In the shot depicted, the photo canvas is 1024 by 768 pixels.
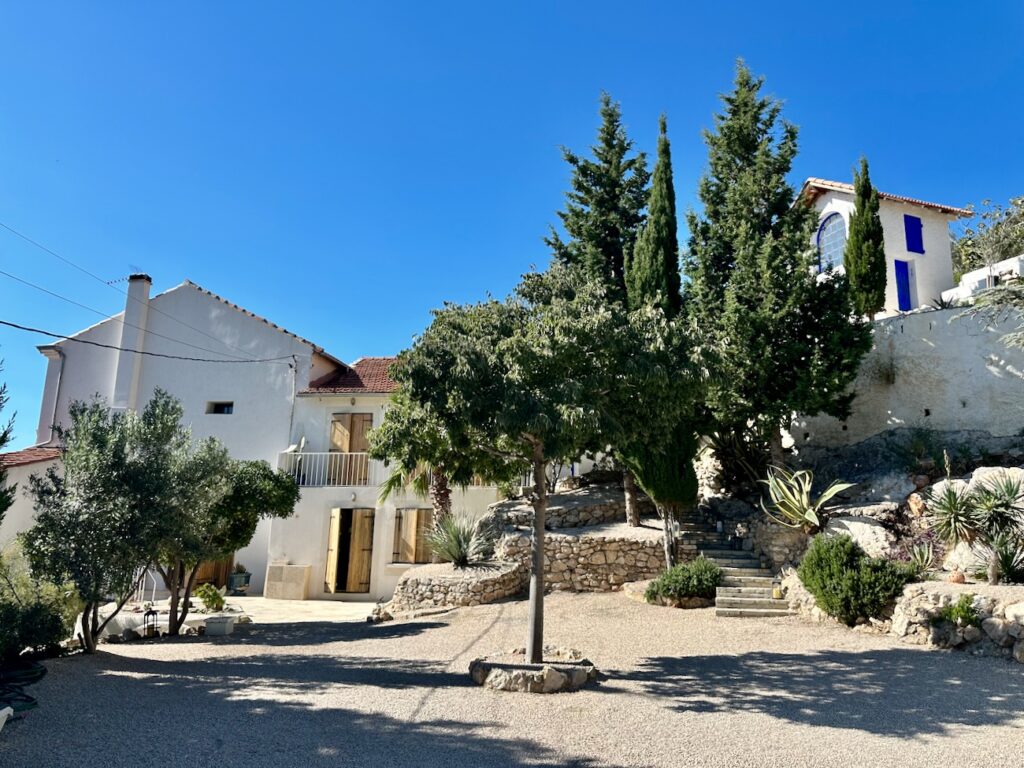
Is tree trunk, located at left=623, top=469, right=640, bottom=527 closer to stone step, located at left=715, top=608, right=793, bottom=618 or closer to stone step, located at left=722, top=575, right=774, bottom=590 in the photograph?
stone step, located at left=722, top=575, right=774, bottom=590

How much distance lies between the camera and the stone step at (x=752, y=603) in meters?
12.4

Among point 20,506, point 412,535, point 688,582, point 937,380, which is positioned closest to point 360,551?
point 412,535

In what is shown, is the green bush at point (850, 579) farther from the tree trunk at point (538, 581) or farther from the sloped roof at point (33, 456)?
the sloped roof at point (33, 456)

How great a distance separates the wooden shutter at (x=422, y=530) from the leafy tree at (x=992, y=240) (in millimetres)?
17827

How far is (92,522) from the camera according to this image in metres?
9.05

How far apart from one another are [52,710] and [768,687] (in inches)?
300

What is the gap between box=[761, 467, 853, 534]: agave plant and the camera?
1309cm

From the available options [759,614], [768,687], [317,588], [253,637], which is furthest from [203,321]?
[768,687]

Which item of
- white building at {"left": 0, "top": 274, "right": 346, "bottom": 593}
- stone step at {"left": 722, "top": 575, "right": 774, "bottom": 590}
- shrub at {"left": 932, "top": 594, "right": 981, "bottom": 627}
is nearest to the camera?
shrub at {"left": 932, "top": 594, "right": 981, "bottom": 627}

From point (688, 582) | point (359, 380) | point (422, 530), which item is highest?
point (359, 380)

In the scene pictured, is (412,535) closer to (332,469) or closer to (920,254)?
(332,469)

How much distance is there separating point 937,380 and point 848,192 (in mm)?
8083

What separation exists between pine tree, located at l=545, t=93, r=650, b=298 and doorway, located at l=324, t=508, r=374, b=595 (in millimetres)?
9461

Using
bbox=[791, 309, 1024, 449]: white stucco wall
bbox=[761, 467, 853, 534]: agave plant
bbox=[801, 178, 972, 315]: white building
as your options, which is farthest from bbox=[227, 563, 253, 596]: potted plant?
bbox=[801, 178, 972, 315]: white building
